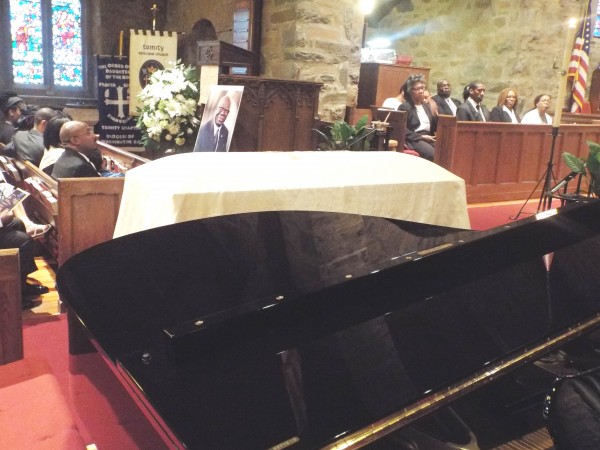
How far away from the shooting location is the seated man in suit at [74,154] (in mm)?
4168

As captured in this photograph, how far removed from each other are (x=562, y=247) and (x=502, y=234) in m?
0.30

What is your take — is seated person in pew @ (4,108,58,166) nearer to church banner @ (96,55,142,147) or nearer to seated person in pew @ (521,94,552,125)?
church banner @ (96,55,142,147)

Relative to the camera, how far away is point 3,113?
7.21m

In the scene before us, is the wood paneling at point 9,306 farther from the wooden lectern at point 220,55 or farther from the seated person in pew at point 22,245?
the wooden lectern at point 220,55

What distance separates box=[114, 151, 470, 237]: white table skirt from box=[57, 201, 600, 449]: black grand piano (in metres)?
0.20

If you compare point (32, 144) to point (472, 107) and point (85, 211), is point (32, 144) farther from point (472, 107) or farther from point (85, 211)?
point (472, 107)

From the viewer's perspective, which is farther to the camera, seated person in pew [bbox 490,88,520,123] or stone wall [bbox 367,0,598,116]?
stone wall [bbox 367,0,598,116]

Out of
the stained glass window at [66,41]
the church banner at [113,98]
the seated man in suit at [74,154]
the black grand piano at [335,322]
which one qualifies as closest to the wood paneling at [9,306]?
the black grand piano at [335,322]

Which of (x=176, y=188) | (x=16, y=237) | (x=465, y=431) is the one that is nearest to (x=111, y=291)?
(x=176, y=188)

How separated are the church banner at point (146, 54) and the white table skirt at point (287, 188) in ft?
19.3

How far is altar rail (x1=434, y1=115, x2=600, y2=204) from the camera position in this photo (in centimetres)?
630

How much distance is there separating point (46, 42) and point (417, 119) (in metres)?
8.16

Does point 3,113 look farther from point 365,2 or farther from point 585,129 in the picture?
point 585,129

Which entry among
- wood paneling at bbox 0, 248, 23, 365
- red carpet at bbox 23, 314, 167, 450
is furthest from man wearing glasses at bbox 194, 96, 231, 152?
wood paneling at bbox 0, 248, 23, 365
